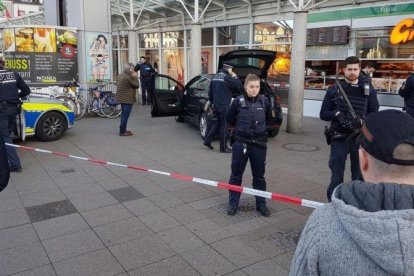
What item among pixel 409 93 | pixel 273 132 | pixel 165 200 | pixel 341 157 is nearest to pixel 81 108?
pixel 273 132

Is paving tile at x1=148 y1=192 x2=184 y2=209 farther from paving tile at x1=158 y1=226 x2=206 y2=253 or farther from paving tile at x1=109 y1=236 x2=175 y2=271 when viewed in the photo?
paving tile at x1=109 y1=236 x2=175 y2=271

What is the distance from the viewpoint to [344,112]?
4.34m

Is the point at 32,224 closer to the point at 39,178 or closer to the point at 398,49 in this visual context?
the point at 39,178

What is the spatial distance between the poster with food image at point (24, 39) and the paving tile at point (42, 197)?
8.13m

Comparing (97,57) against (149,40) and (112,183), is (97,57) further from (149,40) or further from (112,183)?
(112,183)

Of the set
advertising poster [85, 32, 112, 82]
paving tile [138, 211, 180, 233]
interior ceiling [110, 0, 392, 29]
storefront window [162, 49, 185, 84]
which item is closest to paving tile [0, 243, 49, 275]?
paving tile [138, 211, 180, 233]

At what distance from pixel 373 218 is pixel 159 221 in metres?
3.78

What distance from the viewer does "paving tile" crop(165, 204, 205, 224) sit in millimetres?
4733

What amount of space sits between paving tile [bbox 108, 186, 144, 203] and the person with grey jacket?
4323 millimetres

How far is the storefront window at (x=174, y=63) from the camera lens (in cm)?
1908

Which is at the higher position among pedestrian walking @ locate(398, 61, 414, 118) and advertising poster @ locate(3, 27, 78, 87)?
advertising poster @ locate(3, 27, 78, 87)

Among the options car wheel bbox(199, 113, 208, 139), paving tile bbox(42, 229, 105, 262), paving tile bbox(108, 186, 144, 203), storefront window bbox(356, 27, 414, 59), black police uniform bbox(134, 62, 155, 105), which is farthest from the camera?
black police uniform bbox(134, 62, 155, 105)

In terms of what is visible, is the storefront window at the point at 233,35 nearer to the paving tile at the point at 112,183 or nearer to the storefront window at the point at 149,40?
the storefront window at the point at 149,40

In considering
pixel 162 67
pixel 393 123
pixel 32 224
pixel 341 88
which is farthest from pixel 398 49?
pixel 162 67
